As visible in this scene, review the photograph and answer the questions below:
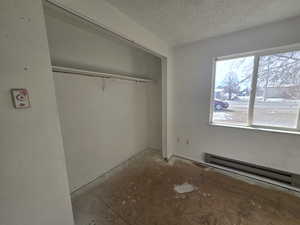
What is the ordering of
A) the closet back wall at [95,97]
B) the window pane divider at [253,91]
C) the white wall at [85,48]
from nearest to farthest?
the white wall at [85,48] → the closet back wall at [95,97] → the window pane divider at [253,91]

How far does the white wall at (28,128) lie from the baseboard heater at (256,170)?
248 centimetres

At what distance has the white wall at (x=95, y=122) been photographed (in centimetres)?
170

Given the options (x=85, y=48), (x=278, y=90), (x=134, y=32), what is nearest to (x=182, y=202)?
(x=278, y=90)

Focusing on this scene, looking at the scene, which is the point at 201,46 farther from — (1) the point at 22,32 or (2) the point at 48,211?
(2) the point at 48,211

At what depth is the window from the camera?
69.9 inches

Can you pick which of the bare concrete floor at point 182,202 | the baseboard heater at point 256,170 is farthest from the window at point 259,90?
the bare concrete floor at point 182,202

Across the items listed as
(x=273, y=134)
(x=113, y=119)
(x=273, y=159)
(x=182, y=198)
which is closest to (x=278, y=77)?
(x=273, y=134)

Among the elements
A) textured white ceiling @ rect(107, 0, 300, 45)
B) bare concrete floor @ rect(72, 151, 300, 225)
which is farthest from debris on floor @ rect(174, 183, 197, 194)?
textured white ceiling @ rect(107, 0, 300, 45)

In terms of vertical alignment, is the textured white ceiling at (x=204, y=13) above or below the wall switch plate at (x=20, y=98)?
above

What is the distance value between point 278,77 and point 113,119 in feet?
8.89

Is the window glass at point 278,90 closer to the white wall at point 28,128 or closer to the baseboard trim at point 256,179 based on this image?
the baseboard trim at point 256,179

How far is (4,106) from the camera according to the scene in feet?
2.45

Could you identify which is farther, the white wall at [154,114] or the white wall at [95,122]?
the white wall at [154,114]

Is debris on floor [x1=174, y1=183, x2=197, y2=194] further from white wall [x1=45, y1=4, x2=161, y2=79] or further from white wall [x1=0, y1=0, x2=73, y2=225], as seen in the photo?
white wall [x1=45, y1=4, x2=161, y2=79]
